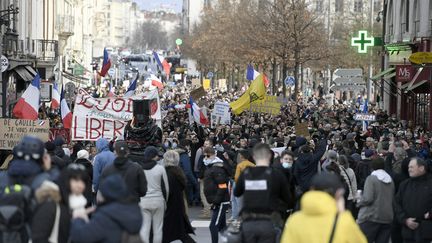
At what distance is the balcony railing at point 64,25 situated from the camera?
222 feet

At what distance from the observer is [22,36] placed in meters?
50.7

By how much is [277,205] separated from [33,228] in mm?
3026

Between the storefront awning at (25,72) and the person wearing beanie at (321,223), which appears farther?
the storefront awning at (25,72)

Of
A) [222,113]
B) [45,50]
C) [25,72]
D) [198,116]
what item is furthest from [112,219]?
[45,50]

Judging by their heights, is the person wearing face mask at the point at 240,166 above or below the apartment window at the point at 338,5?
below

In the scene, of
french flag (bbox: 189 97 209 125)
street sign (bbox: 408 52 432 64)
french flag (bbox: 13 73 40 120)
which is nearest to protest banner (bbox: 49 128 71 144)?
french flag (bbox: 13 73 40 120)

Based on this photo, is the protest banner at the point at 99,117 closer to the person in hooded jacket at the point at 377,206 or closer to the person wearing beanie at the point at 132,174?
the person wearing beanie at the point at 132,174

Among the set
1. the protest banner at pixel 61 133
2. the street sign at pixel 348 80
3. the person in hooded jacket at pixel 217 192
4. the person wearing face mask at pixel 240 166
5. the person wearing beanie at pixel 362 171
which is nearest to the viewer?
the person wearing face mask at pixel 240 166

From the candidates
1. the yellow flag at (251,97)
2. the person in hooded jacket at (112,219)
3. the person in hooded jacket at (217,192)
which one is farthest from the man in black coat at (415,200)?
the yellow flag at (251,97)

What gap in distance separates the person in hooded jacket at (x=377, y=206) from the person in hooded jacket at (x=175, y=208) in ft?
7.60

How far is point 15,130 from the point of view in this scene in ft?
69.2

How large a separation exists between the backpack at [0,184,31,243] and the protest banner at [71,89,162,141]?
12.4 m

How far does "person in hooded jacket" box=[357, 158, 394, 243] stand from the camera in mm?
15078

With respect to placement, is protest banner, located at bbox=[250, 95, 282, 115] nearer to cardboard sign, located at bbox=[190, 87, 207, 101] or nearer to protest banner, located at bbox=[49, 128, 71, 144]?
cardboard sign, located at bbox=[190, 87, 207, 101]
